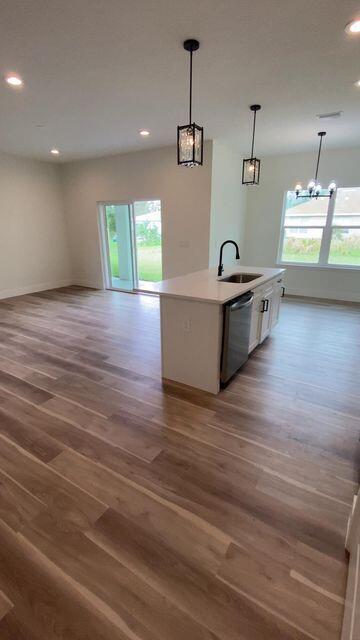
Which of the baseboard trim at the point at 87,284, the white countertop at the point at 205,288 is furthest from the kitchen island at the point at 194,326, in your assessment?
Answer: the baseboard trim at the point at 87,284

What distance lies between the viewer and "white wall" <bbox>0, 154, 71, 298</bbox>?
6.02 m

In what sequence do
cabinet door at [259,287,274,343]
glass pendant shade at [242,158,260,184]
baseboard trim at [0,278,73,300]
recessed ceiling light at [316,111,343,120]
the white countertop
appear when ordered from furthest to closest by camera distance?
baseboard trim at [0,278,73,300] < recessed ceiling light at [316,111,343,120] < glass pendant shade at [242,158,260,184] < cabinet door at [259,287,274,343] < the white countertop

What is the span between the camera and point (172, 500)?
1.71 metres

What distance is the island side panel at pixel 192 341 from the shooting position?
259cm

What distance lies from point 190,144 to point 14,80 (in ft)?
6.48

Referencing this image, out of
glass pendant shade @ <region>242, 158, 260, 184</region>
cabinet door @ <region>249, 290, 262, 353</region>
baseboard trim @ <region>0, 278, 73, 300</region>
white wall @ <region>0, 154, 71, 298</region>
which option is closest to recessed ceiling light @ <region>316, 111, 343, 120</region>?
glass pendant shade @ <region>242, 158, 260, 184</region>

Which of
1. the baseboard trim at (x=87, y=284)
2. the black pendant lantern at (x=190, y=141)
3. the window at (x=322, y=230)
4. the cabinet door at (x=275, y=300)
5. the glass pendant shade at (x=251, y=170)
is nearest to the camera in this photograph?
the black pendant lantern at (x=190, y=141)

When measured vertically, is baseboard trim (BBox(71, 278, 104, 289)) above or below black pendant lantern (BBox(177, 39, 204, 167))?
below

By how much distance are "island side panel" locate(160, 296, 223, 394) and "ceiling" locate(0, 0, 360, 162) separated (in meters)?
2.01

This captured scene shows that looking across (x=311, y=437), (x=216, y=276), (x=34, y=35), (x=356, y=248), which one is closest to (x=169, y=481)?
(x=311, y=437)

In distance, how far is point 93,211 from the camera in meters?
6.67

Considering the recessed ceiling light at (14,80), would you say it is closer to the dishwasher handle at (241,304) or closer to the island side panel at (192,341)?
the island side panel at (192,341)

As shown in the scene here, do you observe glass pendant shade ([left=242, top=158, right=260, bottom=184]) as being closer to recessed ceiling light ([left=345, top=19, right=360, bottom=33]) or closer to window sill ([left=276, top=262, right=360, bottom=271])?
recessed ceiling light ([left=345, top=19, right=360, bottom=33])

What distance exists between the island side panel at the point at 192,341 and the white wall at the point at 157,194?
9.41ft
